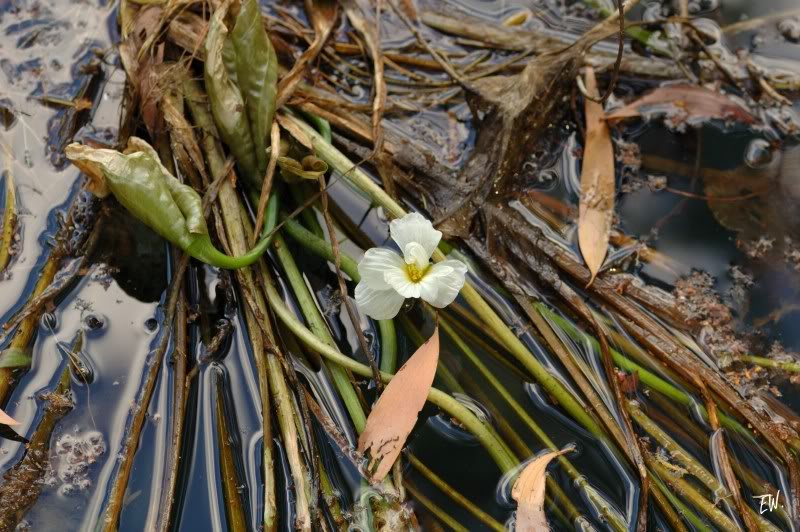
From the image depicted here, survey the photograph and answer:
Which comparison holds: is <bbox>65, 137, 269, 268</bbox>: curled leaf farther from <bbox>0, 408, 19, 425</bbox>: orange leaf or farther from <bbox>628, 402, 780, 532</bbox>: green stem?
<bbox>628, 402, 780, 532</bbox>: green stem

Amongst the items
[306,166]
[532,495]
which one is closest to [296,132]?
[306,166]

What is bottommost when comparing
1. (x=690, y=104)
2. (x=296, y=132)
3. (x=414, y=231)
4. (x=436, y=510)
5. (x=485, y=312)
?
(x=436, y=510)

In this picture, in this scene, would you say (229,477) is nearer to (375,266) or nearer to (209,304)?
(209,304)

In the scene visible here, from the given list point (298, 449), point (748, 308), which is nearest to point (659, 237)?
point (748, 308)

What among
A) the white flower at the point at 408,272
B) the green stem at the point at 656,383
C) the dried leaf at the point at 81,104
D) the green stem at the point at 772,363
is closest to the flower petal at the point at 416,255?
the white flower at the point at 408,272

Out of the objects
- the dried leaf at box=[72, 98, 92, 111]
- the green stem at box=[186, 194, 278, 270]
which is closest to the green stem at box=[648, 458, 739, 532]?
the green stem at box=[186, 194, 278, 270]

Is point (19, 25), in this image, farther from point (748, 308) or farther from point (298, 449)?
point (748, 308)
